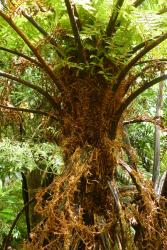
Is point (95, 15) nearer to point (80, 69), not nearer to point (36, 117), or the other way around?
point (80, 69)

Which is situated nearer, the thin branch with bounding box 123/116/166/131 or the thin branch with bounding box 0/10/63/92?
the thin branch with bounding box 0/10/63/92

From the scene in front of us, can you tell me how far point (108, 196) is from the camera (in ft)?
4.41

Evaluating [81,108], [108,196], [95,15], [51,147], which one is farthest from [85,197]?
[51,147]

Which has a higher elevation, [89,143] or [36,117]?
[36,117]

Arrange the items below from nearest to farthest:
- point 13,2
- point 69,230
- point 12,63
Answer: point 13,2 < point 69,230 < point 12,63

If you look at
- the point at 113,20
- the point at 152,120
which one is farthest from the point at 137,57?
the point at 152,120

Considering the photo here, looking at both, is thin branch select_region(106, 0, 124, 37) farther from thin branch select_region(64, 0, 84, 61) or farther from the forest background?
thin branch select_region(64, 0, 84, 61)

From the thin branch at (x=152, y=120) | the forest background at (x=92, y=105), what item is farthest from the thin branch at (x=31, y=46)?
the thin branch at (x=152, y=120)

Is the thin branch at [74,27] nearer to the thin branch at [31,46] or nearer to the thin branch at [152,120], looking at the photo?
the thin branch at [31,46]

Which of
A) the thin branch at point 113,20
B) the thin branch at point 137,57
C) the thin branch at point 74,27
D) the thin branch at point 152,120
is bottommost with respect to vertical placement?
the thin branch at point 152,120

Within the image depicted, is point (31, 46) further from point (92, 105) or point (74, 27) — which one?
point (92, 105)

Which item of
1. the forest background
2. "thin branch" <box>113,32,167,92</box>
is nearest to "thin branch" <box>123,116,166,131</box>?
the forest background

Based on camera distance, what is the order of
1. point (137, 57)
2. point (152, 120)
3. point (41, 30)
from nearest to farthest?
point (137, 57), point (41, 30), point (152, 120)

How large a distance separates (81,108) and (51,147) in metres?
1.08
